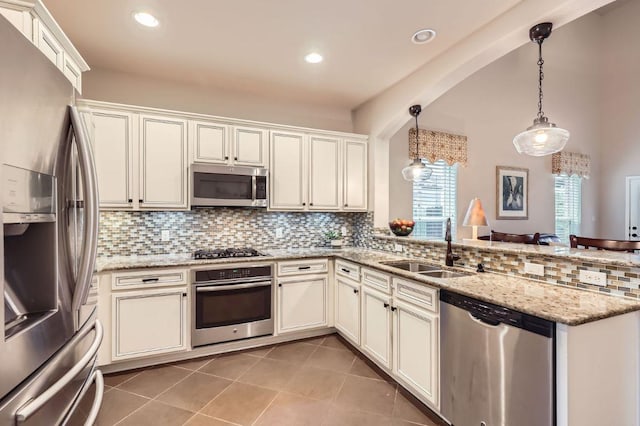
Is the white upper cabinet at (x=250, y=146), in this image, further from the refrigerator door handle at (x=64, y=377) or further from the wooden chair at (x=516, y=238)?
the wooden chair at (x=516, y=238)

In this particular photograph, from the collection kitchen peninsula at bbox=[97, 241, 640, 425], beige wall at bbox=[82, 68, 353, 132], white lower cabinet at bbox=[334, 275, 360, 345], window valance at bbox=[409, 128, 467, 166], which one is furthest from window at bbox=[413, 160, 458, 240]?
white lower cabinet at bbox=[334, 275, 360, 345]

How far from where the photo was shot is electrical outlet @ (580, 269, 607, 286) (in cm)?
174

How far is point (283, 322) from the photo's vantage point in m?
3.22

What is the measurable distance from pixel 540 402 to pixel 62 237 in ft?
6.78

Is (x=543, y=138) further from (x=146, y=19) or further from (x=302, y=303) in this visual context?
(x=146, y=19)

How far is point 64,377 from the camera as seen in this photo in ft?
3.12

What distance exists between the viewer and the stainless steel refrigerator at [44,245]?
31.5 inches

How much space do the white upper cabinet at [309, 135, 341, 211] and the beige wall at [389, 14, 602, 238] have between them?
85cm

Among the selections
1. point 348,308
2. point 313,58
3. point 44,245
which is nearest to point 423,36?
point 313,58

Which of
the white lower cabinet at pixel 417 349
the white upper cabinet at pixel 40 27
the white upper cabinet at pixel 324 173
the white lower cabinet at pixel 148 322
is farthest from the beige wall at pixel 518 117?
the white upper cabinet at pixel 40 27

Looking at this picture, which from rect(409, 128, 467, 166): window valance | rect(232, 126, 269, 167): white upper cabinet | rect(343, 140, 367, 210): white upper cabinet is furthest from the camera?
rect(409, 128, 467, 166): window valance

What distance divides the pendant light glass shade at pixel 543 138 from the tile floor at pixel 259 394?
6.44ft

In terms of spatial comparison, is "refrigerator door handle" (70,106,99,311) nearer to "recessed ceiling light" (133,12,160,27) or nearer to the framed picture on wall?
"recessed ceiling light" (133,12,160,27)

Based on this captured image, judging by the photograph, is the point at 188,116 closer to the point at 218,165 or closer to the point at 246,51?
the point at 218,165
